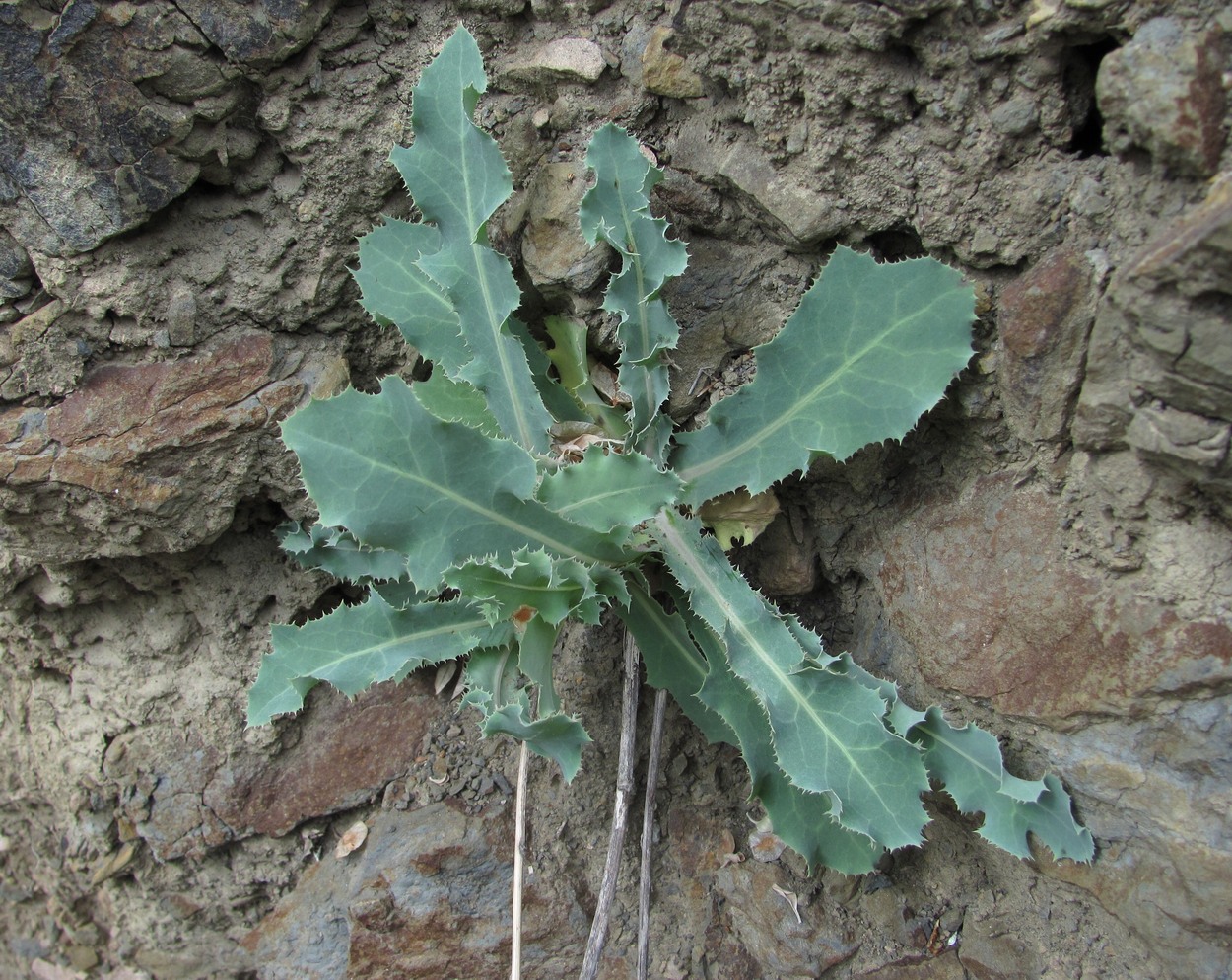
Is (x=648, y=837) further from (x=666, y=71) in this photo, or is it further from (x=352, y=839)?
(x=666, y=71)

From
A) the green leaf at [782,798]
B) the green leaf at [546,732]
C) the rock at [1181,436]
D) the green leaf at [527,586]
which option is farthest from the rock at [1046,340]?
the green leaf at [546,732]

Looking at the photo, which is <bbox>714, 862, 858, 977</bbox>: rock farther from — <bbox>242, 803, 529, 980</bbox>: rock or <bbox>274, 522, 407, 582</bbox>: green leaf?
<bbox>274, 522, 407, 582</bbox>: green leaf

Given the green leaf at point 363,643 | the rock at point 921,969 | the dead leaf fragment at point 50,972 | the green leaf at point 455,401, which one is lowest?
the rock at point 921,969

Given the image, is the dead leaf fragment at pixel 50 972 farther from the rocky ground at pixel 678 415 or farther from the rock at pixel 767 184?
the rock at pixel 767 184

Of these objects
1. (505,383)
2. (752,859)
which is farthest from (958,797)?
(505,383)

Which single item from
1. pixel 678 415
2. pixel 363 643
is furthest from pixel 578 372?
pixel 363 643

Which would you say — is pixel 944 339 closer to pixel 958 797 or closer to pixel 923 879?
pixel 958 797

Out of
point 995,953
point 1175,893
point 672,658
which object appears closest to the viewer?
point 1175,893
